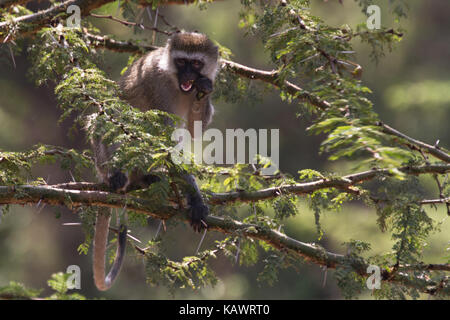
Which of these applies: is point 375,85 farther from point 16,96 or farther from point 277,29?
point 277,29

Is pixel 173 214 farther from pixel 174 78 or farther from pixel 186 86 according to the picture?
pixel 174 78

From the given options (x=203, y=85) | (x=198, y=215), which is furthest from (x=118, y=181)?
(x=203, y=85)

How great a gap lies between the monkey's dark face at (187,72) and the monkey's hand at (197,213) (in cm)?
87

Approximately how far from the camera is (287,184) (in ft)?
9.50

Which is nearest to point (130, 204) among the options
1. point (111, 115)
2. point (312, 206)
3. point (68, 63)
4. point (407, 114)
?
point (111, 115)

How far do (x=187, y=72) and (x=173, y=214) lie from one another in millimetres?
1354

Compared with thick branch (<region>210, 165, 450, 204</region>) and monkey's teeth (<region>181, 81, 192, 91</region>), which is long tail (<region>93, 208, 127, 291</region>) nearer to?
thick branch (<region>210, 165, 450, 204</region>)

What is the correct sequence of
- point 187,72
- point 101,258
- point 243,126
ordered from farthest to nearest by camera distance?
point 243,126 < point 187,72 < point 101,258

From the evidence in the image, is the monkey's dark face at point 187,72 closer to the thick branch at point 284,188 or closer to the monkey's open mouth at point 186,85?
the monkey's open mouth at point 186,85

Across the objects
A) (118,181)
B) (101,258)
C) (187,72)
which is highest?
(187,72)

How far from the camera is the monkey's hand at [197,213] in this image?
309cm

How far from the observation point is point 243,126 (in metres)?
9.87

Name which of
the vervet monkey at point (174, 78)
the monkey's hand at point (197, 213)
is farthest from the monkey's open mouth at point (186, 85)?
the monkey's hand at point (197, 213)

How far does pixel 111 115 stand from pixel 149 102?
173 centimetres
